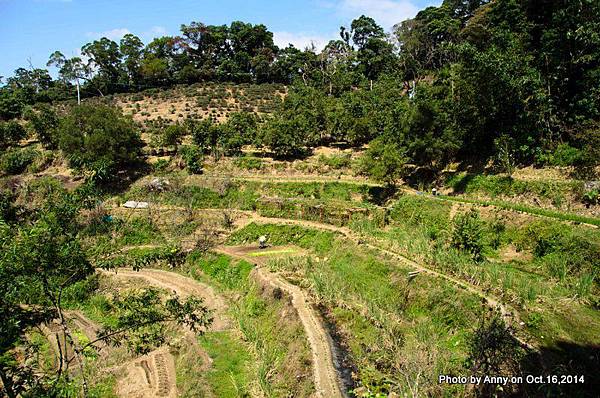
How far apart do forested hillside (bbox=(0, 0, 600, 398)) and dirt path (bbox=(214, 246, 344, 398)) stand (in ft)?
0.32

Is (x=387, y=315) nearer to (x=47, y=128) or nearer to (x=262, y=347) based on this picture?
(x=262, y=347)

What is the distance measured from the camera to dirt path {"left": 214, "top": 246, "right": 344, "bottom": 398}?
12758mm

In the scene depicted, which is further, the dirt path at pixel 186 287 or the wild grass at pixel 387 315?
the dirt path at pixel 186 287

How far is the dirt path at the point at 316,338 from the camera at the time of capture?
502 inches

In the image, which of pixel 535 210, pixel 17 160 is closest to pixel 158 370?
pixel 535 210

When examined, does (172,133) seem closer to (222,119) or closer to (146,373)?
(222,119)

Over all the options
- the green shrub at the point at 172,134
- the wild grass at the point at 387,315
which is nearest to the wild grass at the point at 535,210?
the wild grass at the point at 387,315

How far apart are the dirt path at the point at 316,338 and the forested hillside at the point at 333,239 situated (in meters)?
0.10

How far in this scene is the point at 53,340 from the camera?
2034 cm

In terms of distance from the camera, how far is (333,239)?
25.7 metres

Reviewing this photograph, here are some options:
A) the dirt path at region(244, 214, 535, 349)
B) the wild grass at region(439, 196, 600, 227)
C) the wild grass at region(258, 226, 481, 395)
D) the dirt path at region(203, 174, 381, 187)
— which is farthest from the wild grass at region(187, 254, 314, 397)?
the wild grass at region(439, 196, 600, 227)

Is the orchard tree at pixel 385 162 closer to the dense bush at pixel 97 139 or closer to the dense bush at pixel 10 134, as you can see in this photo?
the dense bush at pixel 97 139

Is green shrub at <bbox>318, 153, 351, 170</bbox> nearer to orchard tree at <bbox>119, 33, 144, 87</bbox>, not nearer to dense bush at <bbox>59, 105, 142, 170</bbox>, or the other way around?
dense bush at <bbox>59, 105, 142, 170</bbox>

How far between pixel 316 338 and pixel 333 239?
10741mm
